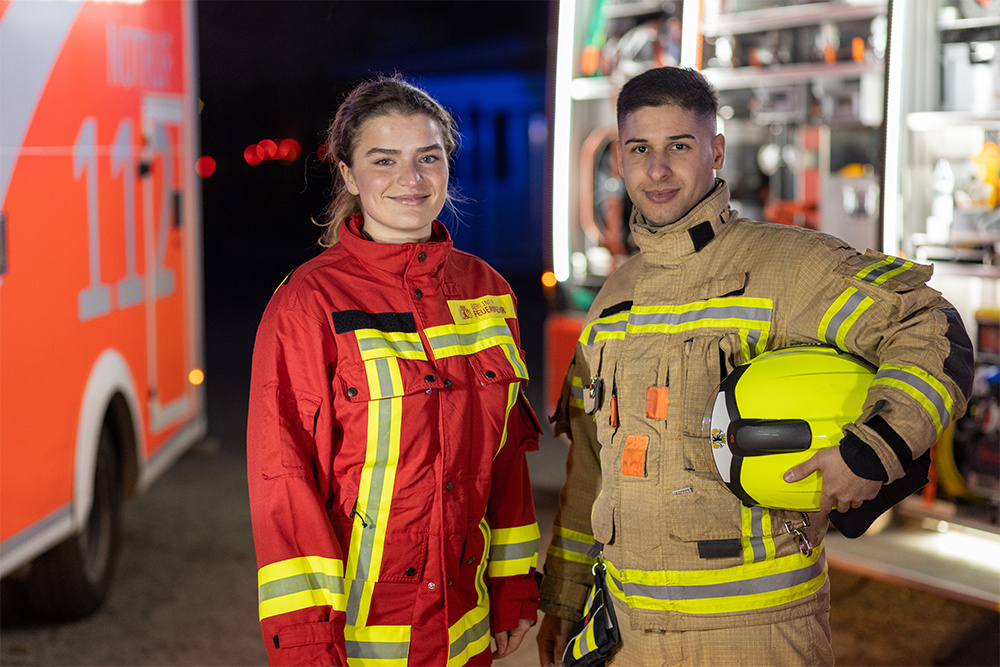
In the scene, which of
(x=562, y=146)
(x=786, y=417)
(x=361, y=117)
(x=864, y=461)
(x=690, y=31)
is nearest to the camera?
(x=864, y=461)

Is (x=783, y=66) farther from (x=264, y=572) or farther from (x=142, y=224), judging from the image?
(x=264, y=572)

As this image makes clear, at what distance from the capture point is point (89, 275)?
441 centimetres

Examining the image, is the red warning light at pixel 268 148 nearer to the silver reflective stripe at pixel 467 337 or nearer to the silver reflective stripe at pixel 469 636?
the silver reflective stripe at pixel 467 337

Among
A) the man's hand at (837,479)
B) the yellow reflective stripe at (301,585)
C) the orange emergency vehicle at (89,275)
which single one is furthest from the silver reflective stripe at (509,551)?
the orange emergency vehicle at (89,275)

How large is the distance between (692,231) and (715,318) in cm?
21

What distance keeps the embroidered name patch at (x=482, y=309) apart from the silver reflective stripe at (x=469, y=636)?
71 cm

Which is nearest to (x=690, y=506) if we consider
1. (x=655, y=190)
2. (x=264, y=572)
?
(x=655, y=190)

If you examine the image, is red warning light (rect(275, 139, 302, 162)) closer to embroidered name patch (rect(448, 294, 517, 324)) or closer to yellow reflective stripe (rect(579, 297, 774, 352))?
embroidered name patch (rect(448, 294, 517, 324))

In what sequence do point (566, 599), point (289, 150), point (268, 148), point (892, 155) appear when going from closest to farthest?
point (566, 599) < point (892, 155) < point (289, 150) < point (268, 148)

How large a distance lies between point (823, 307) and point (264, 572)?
129cm

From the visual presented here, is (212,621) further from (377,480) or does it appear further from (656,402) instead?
(656,402)

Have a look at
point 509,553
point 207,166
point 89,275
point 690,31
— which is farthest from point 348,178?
point 207,166

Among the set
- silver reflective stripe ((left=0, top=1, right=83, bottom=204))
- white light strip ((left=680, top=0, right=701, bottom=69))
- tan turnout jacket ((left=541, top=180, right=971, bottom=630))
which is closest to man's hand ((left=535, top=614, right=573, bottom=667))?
tan turnout jacket ((left=541, top=180, right=971, bottom=630))

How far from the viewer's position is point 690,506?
226 centimetres
